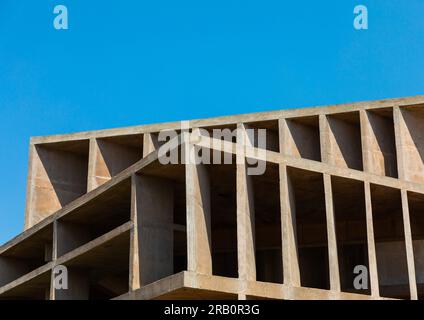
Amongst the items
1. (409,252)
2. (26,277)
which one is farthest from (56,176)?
(409,252)

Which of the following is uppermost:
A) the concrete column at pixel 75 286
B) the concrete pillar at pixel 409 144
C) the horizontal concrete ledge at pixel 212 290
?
the concrete pillar at pixel 409 144

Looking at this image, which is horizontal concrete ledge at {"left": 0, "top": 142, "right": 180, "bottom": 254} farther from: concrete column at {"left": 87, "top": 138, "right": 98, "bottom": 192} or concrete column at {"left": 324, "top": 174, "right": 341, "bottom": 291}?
concrete column at {"left": 324, "top": 174, "right": 341, "bottom": 291}

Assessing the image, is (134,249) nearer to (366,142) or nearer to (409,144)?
(366,142)

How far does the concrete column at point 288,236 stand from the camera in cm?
2266

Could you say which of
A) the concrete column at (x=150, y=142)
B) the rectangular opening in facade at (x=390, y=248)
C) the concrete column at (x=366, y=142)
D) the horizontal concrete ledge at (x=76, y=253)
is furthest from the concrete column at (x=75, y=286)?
the concrete column at (x=366, y=142)

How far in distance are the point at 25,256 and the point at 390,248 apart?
1321cm

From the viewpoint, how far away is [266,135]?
29.8 m

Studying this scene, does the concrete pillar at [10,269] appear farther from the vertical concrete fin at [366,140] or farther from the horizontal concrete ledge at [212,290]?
the vertical concrete fin at [366,140]

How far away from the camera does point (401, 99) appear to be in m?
28.7

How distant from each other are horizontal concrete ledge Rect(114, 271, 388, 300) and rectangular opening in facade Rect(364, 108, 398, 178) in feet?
23.8

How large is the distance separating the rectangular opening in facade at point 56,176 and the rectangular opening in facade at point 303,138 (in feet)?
27.0

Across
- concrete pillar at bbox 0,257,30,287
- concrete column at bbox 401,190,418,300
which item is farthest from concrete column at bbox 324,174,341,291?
concrete pillar at bbox 0,257,30,287

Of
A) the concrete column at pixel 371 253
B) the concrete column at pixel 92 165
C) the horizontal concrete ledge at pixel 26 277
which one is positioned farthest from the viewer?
the concrete column at pixel 92 165
